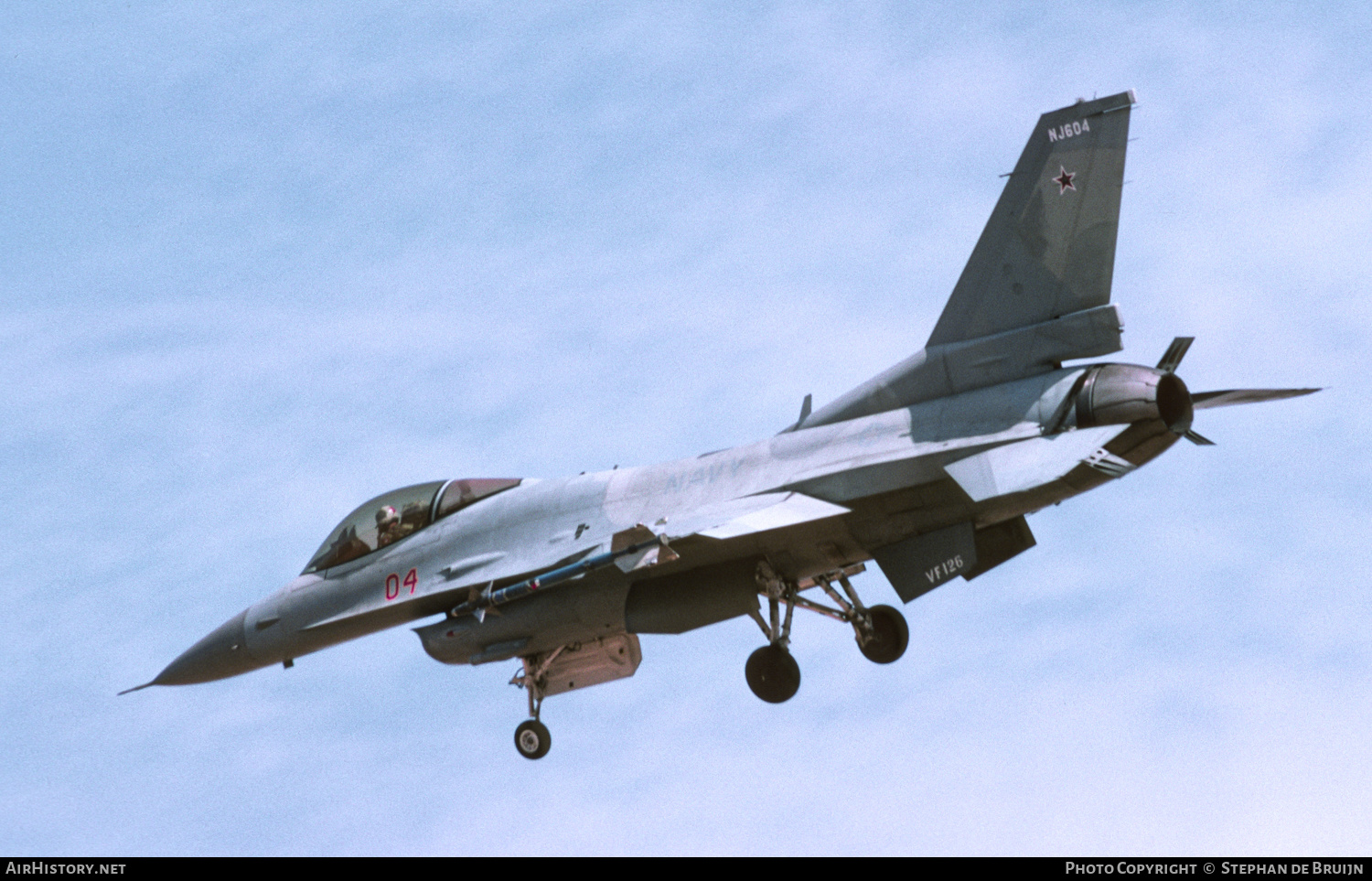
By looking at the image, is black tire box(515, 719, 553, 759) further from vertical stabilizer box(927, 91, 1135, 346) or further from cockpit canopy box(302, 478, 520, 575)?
vertical stabilizer box(927, 91, 1135, 346)

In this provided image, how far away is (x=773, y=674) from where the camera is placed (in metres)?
25.6

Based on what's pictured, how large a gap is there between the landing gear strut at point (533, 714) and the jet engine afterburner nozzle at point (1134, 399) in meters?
8.19

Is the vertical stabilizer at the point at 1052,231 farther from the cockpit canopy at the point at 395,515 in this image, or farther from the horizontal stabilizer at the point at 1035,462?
the cockpit canopy at the point at 395,515

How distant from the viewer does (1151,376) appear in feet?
73.0

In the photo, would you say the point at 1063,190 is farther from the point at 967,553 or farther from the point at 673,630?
the point at 673,630

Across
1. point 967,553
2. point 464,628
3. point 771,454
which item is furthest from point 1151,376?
point 464,628

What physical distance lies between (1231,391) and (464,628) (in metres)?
9.93

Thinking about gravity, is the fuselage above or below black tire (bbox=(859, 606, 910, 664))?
above

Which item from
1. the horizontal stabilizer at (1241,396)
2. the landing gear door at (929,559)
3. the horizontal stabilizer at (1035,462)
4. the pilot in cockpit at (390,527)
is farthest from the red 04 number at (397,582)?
the horizontal stabilizer at (1241,396)

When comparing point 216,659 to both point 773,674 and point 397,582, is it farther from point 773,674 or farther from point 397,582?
point 773,674

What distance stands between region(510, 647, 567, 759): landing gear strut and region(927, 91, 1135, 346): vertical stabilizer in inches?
272

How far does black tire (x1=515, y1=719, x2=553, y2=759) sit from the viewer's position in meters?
27.0

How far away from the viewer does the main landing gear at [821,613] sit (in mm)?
25516
